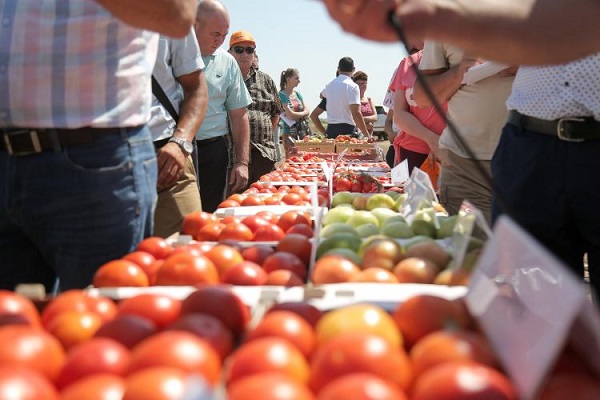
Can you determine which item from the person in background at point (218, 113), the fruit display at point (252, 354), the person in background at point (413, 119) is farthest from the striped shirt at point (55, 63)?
the person in background at point (413, 119)

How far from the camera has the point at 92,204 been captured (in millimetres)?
1729

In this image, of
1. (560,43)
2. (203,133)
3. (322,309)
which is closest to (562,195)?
(560,43)

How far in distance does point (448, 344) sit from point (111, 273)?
0.90 metres

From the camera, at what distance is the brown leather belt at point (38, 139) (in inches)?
65.7

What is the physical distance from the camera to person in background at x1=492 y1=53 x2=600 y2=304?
5.76 ft

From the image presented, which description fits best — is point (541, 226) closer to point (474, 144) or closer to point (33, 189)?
point (474, 144)

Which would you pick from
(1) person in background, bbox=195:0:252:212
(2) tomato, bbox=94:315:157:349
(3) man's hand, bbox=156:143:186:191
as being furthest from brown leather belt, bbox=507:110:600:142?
(1) person in background, bbox=195:0:252:212

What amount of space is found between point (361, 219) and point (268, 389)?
1570mm

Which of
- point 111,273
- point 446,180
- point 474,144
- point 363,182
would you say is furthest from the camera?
point 363,182

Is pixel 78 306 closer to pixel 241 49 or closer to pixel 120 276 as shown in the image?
pixel 120 276

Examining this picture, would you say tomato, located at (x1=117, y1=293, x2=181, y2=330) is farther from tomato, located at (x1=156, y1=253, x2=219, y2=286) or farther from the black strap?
the black strap

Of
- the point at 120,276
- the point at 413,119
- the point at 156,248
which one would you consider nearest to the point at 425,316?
the point at 120,276

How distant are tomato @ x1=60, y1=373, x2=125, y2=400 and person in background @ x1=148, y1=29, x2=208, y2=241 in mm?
1743

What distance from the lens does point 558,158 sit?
5.94ft
